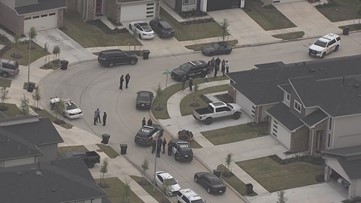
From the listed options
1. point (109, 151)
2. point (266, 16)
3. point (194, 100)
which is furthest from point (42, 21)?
point (109, 151)

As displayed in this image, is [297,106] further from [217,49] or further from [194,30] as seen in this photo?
[194,30]

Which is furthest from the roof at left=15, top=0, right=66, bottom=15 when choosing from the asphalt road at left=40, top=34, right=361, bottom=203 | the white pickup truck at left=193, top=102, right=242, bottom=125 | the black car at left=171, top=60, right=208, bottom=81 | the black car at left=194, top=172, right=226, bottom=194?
the black car at left=194, top=172, right=226, bottom=194

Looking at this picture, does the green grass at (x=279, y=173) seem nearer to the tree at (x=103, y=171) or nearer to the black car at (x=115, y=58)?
the tree at (x=103, y=171)

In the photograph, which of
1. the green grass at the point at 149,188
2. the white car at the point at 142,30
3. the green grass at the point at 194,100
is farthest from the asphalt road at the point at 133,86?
the white car at the point at 142,30

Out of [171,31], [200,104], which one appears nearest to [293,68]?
[200,104]

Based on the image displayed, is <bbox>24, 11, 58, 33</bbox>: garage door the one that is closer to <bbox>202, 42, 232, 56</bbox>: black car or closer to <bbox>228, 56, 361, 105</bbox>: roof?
<bbox>202, 42, 232, 56</bbox>: black car
